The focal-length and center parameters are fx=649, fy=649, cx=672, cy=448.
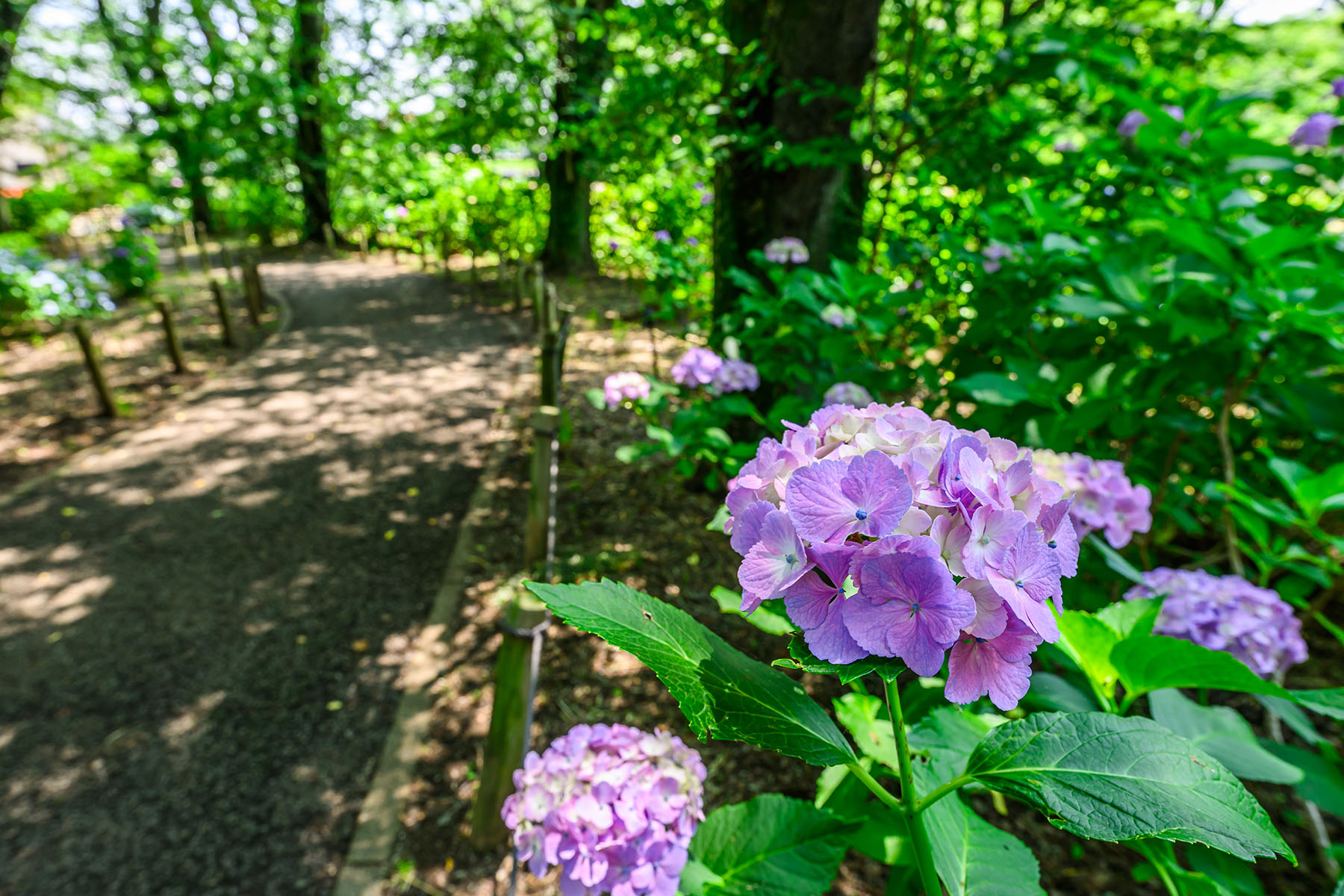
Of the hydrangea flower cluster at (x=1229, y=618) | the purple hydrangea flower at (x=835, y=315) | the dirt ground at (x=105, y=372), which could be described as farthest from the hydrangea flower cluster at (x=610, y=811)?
the dirt ground at (x=105, y=372)

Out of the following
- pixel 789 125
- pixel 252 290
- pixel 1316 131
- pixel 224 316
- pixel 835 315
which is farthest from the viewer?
pixel 252 290

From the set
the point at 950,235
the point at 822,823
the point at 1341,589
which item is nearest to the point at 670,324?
the point at 950,235

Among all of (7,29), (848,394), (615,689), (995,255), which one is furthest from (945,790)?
(7,29)

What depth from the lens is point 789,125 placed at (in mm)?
3100

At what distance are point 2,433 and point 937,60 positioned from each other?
7.86m

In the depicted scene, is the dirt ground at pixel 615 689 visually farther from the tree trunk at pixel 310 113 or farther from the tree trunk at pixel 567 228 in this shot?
the tree trunk at pixel 310 113

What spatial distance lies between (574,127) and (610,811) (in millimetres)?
3831

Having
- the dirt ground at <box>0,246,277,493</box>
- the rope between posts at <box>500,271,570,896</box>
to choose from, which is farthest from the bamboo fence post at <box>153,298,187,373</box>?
the rope between posts at <box>500,271,570,896</box>

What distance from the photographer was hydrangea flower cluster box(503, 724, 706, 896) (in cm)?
107

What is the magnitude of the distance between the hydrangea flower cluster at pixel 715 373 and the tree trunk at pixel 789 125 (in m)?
0.85

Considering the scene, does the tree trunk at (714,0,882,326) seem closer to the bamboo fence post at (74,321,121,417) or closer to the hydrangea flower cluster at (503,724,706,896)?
the hydrangea flower cluster at (503,724,706,896)

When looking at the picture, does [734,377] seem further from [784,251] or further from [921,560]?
[921,560]

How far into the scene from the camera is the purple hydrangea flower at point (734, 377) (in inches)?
100

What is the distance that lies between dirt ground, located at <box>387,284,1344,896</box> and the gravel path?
339mm
